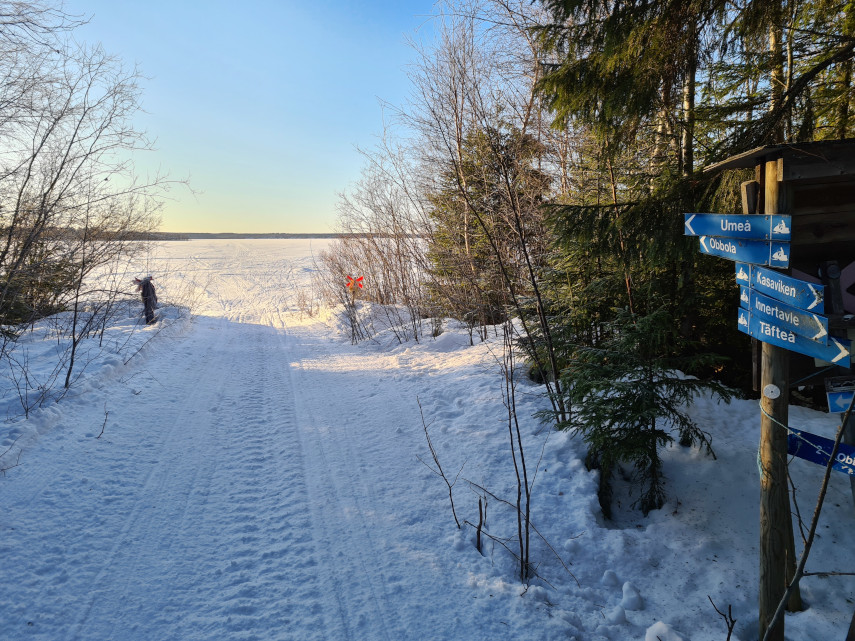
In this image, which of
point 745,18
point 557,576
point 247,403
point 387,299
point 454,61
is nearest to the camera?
point 557,576

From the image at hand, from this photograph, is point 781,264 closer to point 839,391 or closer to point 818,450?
point 839,391

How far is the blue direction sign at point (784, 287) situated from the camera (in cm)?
222

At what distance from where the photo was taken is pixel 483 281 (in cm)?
941

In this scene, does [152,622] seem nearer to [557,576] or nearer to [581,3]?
[557,576]

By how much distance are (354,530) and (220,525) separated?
3.73 ft

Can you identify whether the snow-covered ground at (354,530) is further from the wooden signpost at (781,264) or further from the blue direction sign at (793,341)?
the blue direction sign at (793,341)

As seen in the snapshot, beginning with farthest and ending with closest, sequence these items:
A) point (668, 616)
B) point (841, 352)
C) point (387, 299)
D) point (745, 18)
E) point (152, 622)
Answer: point (387, 299), point (745, 18), point (668, 616), point (152, 622), point (841, 352)

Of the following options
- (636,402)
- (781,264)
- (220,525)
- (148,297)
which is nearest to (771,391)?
(781,264)

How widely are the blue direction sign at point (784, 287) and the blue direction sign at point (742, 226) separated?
0.66 feet

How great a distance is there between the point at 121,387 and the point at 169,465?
3.00 m

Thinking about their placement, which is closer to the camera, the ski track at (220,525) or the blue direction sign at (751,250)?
the blue direction sign at (751,250)

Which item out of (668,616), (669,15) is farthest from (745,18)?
(668,616)

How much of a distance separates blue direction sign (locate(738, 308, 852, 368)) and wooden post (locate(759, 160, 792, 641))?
5.9 inches

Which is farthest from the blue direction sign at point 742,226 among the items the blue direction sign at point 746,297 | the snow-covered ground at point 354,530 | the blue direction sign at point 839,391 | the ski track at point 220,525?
the ski track at point 220,525
